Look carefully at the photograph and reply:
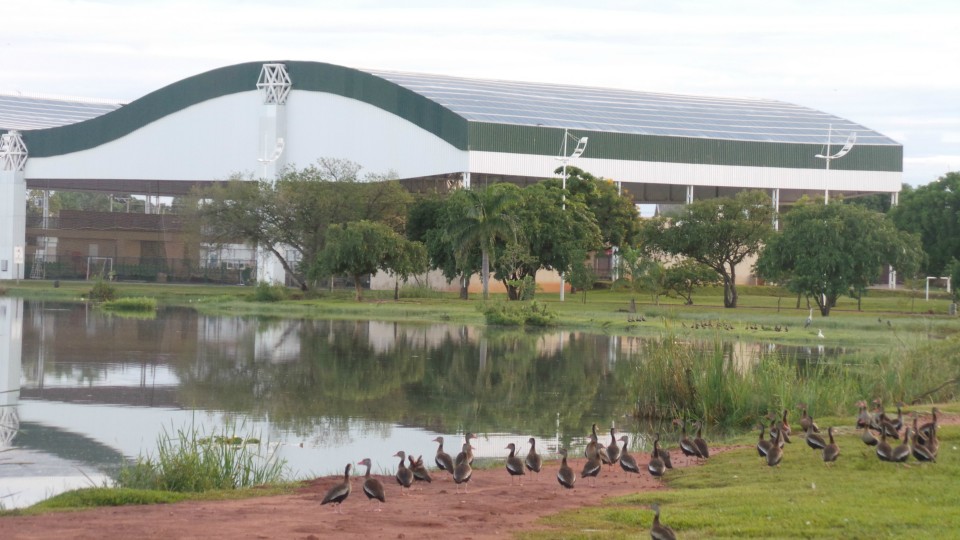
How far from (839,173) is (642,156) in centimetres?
1357

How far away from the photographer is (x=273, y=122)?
8069cm

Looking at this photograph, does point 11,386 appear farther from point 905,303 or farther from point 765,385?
point 905,303

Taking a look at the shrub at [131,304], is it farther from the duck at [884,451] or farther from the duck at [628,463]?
the duck at [884,451]

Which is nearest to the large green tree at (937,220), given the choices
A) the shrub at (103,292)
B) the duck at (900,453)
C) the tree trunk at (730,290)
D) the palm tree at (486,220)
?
the tree trunk at (730,290)

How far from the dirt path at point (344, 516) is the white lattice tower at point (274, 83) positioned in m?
68.9

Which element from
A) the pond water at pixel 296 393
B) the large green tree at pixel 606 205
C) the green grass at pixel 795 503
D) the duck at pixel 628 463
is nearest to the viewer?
the green grass at pixel 795 503

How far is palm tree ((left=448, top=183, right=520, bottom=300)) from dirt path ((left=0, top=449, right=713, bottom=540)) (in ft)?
147

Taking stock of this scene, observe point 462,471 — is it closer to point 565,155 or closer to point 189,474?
A: point 189,474

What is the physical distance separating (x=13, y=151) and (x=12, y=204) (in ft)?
13.8

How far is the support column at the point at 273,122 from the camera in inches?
3150

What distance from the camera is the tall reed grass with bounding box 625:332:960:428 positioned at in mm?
20250

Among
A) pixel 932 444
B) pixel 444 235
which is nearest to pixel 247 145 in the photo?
pixel 444 235

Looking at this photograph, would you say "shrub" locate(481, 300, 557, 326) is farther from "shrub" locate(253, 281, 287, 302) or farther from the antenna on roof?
the antenna on roof

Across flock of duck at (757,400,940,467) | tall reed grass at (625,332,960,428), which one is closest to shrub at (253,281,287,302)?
tall reed grass at (625,332,960,428)
